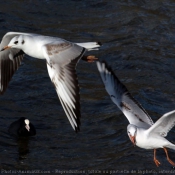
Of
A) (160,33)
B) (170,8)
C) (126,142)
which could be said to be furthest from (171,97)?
(170,8)

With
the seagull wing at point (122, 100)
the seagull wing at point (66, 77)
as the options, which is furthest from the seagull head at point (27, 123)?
the seagull wing at point (66, 77)

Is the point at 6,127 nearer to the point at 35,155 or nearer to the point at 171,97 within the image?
the point at 35,155

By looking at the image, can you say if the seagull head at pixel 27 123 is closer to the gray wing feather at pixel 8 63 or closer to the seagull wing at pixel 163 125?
the gray wing feather at pixel 8 63

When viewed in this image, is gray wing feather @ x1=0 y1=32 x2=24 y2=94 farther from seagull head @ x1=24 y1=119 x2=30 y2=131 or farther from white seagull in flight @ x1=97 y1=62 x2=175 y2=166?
white seagull in flight @ x1=97 y1=62 x2=175 y2=166

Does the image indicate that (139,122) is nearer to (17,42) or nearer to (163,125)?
(163,125)

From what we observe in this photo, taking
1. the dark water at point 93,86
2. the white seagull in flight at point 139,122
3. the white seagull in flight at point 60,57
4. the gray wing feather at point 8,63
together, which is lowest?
Answer: the dark water at point 93,86

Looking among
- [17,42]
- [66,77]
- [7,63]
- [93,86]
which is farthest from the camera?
[93,86]

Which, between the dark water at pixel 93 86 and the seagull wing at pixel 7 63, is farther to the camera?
the dark water at pixel 93 86

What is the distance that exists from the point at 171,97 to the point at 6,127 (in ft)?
11.4

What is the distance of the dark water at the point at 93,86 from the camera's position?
456 inches

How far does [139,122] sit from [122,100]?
526mm

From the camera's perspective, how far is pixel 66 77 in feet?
32.3

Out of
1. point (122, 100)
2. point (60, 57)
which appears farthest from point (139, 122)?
point (60, 57)

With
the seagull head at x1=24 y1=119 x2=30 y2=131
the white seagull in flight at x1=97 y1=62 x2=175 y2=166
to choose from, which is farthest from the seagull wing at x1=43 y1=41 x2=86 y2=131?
the seagull head at x1=24 y1=119 x2=30 y2=131
